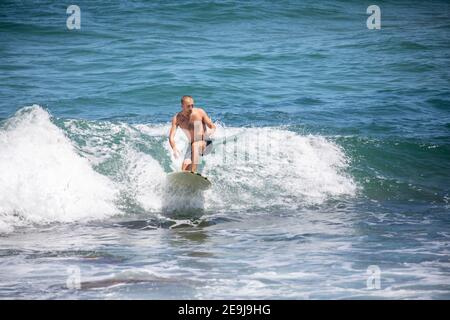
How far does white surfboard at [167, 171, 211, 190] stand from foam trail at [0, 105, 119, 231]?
1.05 meters

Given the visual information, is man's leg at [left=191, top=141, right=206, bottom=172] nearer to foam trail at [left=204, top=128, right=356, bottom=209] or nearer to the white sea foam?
the white sea foam

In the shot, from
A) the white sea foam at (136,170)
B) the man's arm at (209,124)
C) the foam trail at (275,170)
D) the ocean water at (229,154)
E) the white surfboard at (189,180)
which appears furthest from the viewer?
the foam trail at (275,170)

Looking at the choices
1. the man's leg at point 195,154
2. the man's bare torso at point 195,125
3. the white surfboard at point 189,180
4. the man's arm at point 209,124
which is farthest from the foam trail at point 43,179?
the man's arm at point 209,124

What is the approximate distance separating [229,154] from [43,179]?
3.58 metres

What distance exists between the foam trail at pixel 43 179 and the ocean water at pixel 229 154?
0.11 feet

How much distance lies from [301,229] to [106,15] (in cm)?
1739

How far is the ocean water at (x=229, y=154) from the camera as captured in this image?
7598mm

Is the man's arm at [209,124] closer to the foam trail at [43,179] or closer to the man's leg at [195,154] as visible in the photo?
the man's leg at [195,154]

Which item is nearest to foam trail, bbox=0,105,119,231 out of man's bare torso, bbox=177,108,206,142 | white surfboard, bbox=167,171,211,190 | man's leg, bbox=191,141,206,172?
white surfboard, bbox=167,171,211,190

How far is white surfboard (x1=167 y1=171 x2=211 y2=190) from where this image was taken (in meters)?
10.5

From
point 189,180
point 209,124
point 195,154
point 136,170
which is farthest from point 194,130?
point 136,170

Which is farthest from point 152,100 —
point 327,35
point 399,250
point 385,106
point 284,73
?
point 399,250

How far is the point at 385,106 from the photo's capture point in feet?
54.6

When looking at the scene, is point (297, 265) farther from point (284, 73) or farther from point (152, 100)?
point (284, 73)
